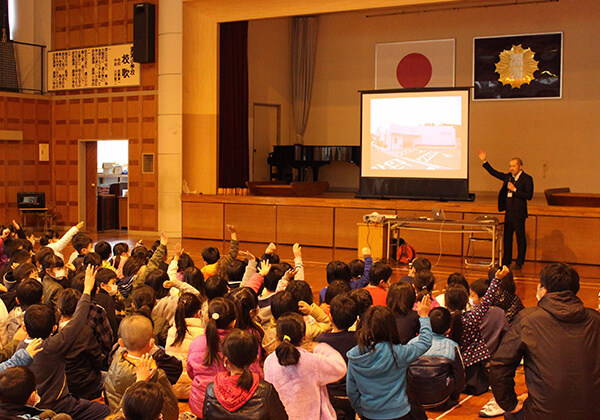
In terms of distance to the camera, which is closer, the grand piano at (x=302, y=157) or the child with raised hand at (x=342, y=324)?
the child with raised hand at (x=342, y=324)

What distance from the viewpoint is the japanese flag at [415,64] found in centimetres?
1507

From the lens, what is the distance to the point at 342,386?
361 centimetres

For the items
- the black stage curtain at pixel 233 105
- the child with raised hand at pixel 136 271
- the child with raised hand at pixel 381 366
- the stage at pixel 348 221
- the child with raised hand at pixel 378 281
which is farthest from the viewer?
the black stage curtain at pixel 233 105

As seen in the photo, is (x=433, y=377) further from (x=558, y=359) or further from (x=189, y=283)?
(x=189, y=283)

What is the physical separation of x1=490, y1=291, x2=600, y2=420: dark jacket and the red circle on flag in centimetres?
1290

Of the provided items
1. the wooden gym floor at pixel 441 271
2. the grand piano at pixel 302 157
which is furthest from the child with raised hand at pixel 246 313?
the grand piano at pixel 302 157

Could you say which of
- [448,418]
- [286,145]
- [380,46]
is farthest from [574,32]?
[448,418]

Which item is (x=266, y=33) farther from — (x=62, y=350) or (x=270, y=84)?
(x=62, y=350)

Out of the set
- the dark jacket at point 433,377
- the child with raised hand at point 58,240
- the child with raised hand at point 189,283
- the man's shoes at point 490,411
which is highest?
the child with raised hand at point 58,240

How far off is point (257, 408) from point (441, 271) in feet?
21.6

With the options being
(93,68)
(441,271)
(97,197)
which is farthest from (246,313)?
(93,68)

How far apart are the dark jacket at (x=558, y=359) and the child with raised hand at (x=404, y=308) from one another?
0.96 m

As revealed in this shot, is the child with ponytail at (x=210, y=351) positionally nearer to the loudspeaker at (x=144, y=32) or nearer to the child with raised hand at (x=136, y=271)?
the child with raised hand at (x=136, y=271)

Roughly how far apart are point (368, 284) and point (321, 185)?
8522 mm
